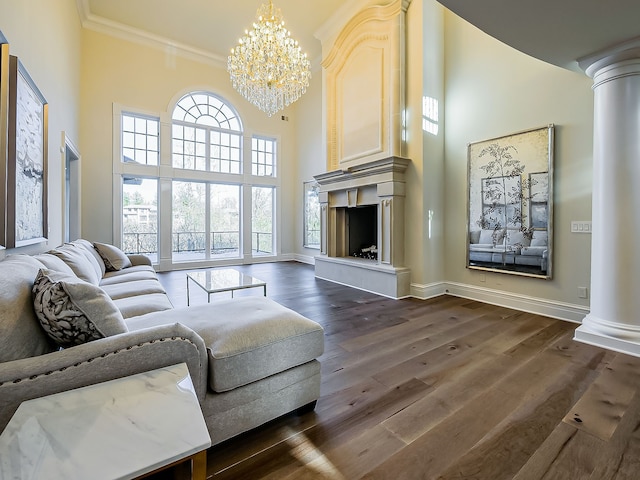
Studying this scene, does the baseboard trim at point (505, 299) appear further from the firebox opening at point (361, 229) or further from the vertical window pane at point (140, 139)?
the vertical window pane at point (140, 139)

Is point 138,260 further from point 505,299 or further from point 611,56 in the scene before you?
point 611,56

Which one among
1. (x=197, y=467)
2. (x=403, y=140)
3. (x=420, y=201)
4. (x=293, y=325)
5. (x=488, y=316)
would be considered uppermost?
(x=403, y=140)

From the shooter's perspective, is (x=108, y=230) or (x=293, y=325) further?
(x=108, y=230)

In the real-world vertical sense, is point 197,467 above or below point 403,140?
below

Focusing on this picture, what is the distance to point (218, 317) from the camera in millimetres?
1756

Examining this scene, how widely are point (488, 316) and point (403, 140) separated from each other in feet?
8.63

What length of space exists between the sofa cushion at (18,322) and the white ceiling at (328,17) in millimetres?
2895

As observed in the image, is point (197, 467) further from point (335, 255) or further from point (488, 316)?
point (335, 255)

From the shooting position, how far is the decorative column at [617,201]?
8.32 ft

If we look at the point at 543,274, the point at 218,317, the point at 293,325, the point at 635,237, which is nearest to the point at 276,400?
the point at 293,325

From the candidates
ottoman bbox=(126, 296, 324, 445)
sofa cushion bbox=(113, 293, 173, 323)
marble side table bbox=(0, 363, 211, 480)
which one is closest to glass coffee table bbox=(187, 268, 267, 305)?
sofa cushion bbox=(113, 293, 173, 323)

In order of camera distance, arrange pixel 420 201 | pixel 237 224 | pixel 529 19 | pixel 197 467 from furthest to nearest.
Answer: pixel 237 224, pixel 420 201, pixel 529 19, pixel 197 467

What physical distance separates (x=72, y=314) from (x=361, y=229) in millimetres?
5061

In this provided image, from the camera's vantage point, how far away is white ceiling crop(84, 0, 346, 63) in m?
5.29
